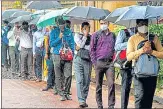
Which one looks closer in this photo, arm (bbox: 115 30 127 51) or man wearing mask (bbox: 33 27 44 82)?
arm (bbox: 115 30 127 51)

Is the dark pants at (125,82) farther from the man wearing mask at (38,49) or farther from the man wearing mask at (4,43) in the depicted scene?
the man wearing mask at (4,43)

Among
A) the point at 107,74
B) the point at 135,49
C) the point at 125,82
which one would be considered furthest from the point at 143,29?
the point at 107,74

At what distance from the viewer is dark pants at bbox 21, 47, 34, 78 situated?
53.2 ft

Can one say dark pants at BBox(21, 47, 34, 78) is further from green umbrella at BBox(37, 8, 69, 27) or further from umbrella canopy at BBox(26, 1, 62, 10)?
green umbrella at BBox(37, 8, 69, 27)

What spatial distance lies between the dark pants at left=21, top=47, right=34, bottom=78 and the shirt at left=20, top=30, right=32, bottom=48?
0.14 m

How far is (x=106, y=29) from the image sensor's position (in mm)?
10055

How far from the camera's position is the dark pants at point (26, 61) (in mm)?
16203

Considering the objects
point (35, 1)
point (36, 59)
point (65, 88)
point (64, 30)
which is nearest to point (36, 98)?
point (65, 88)

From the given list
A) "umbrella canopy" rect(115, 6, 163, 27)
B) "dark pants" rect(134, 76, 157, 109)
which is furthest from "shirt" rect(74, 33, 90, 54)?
"dark pants" rect(134, 76, 157, 109)

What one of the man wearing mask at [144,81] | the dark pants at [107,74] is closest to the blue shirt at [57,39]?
the dark pants at [107,74]

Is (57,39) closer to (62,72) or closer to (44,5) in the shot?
(62,72)

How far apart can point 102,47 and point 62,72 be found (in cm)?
224

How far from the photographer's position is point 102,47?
32.4 feet

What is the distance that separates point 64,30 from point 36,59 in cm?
430
